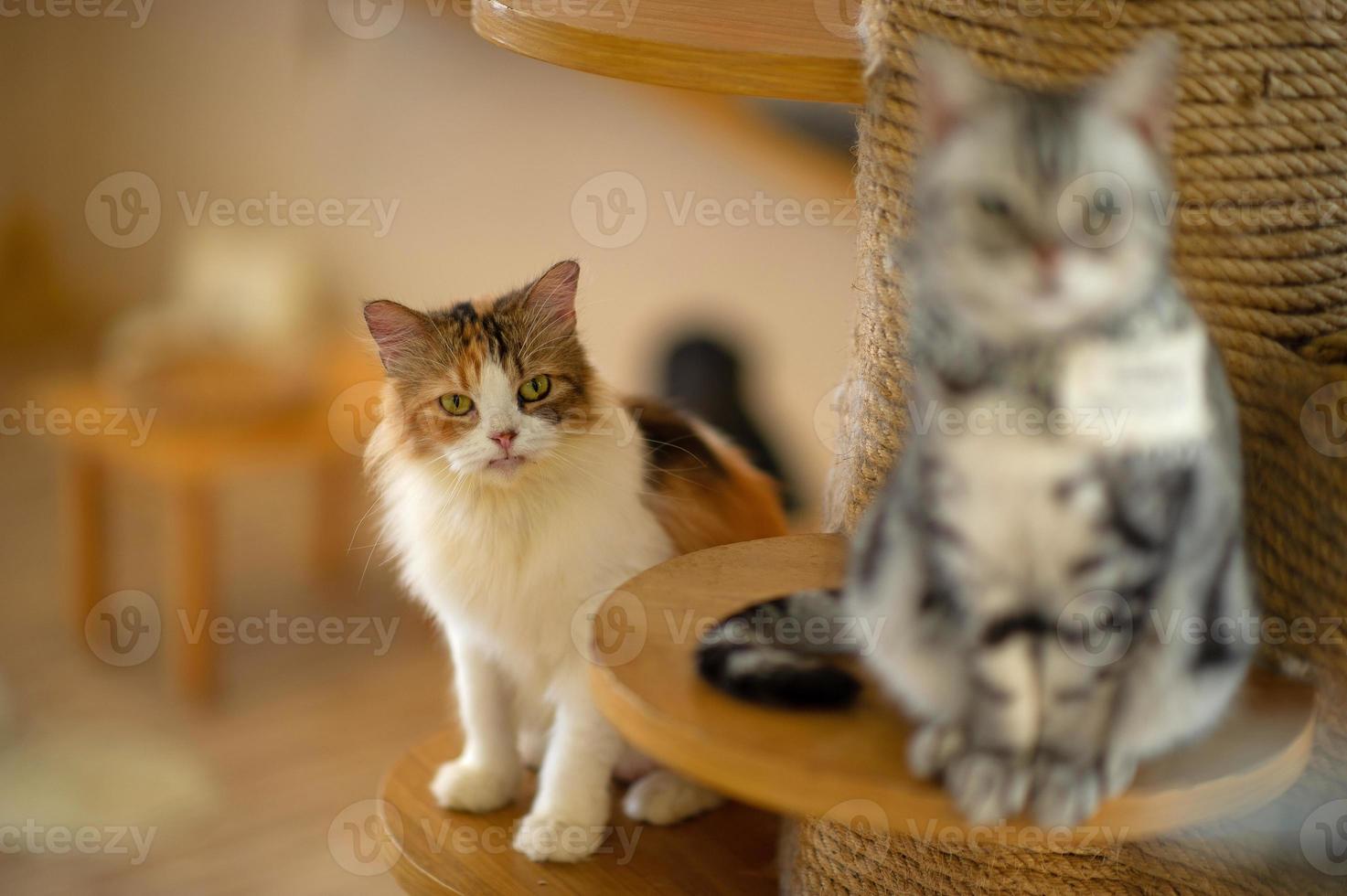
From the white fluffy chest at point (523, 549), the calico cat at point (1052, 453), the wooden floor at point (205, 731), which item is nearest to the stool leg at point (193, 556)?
the wooden floor at point (205, 731)

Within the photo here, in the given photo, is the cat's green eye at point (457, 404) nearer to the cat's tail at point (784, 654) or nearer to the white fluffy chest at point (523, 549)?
the white fluffy chest at point (523, 549)

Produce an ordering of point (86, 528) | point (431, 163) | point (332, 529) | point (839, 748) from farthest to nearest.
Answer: point (431, 163)
point (332, 529)
point (86, 528)
point (839, 748)

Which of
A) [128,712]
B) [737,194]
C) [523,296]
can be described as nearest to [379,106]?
[737,194]

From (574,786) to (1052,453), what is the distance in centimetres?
78

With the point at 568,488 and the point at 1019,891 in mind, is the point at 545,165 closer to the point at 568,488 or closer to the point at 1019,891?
the point at 568,488

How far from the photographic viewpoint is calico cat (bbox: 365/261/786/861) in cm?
129

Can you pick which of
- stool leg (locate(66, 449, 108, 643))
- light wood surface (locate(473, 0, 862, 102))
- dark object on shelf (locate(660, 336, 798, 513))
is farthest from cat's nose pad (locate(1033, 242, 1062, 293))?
stool leg (locate(66, 449, 108, 643))

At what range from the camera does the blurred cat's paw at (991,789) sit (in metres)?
0.75

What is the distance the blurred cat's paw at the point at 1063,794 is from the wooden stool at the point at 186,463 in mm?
2052

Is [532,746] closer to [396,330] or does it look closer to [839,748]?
[396,330]

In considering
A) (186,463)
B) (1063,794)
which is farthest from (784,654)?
(186,463)

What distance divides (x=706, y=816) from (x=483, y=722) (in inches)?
11.1

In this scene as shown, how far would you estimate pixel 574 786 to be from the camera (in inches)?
53.3

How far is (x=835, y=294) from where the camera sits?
3027mm
